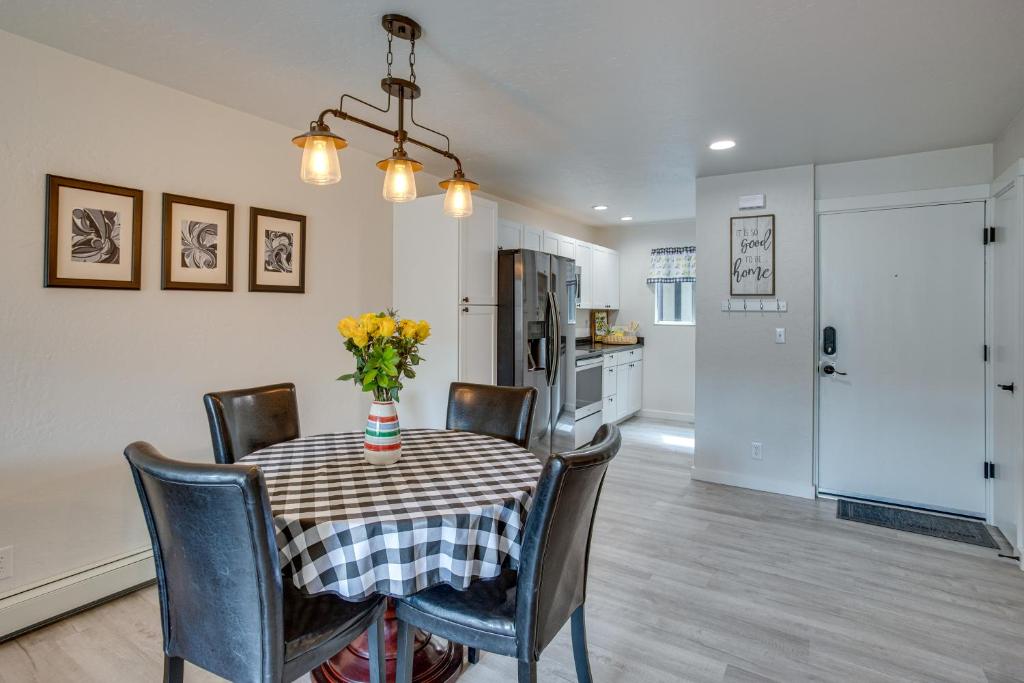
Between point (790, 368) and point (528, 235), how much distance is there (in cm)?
233

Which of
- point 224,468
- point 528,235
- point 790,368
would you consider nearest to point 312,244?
point 528,235

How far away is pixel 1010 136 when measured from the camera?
293 cm

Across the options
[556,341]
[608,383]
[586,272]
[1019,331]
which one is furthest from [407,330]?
[586,272]

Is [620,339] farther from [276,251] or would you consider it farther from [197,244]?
[197,244]

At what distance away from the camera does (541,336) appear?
4.18 m

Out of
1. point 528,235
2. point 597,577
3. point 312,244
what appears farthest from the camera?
point 528,235

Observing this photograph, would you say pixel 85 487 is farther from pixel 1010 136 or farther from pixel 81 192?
pixel 1010 136

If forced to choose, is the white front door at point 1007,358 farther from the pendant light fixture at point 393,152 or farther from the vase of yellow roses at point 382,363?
the vase of yellow roses at point 382,363

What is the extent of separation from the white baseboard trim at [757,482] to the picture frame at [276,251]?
324cm

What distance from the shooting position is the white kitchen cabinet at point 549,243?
16.0ft

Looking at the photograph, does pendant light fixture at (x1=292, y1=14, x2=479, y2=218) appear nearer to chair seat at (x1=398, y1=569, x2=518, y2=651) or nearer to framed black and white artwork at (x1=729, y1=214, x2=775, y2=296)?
chair seat at (x1=398, y1=569, x2=518, y2=651)

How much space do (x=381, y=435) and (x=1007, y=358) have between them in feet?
11.4

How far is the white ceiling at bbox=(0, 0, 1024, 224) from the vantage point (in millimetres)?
1866

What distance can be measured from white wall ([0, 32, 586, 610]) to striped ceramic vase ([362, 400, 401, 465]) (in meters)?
1.37
